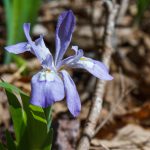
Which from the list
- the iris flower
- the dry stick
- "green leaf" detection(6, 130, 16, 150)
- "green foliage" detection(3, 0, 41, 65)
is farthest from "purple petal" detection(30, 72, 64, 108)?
"green foliage" detection(3, 0, 41, 65)

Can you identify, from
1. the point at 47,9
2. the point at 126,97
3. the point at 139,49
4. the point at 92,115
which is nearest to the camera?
the point at 92,115

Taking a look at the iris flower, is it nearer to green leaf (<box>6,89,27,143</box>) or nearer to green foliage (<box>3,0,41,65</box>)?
green leaf (<box>6,89,27,143</box>)

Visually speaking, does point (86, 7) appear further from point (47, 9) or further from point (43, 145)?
point (43, 145)

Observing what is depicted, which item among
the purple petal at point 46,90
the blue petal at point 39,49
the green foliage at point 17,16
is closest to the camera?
the purple petal at point 46,90

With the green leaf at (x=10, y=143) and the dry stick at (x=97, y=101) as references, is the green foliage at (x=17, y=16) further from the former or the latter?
the green leaf at (x=10, y=143)

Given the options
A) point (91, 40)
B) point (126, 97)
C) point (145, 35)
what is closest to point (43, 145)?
point (126, 97)

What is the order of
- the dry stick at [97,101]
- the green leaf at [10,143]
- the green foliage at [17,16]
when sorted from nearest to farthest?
the green leaf at [10,143], the dry stick at [97,101], the green foliage at [17,16]

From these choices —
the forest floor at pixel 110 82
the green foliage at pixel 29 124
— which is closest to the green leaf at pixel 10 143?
the green foliage at pixel 29 124

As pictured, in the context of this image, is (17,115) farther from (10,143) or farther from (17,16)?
(17,16)
